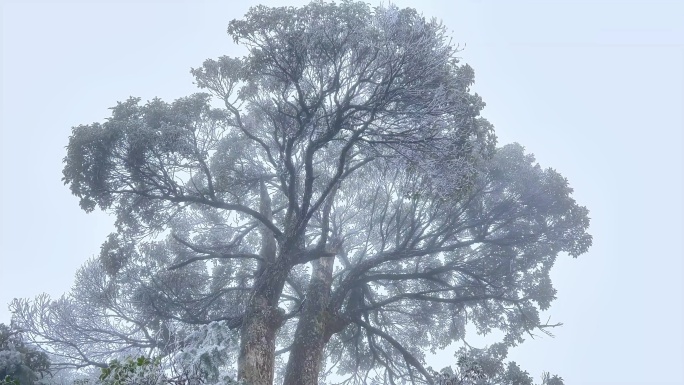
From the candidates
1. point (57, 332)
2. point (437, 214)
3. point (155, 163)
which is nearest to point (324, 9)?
point (155, 163)

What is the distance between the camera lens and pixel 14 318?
62.5 ft

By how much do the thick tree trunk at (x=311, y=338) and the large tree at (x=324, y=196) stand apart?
0.04m

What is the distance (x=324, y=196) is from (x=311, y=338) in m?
3.92

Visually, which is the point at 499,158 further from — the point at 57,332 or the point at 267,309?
the point at 57,332

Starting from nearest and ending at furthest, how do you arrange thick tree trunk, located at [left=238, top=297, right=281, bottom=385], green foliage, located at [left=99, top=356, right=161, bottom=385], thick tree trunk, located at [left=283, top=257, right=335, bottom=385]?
green foliage, located at [left=99, top=356, right=161, bottom=385] < thick tree trunk, located at [left=238, top=297, right=281, bottom=385] < thick tree trunk, located at [left=283, top=257, right=335, bottom=385]

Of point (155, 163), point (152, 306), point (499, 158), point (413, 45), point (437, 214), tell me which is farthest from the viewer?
point (499, 158)

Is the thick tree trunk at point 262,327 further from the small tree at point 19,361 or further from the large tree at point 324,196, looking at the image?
the small tree at point 19,361

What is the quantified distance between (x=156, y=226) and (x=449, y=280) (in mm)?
10080

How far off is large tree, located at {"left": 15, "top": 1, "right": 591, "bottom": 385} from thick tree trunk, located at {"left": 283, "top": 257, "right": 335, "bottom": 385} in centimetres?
4

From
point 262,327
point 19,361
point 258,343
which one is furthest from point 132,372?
point 262,327

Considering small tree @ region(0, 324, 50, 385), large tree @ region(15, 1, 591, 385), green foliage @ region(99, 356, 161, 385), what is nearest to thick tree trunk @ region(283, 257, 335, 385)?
large tree @ region(15, 1, 591, 385)

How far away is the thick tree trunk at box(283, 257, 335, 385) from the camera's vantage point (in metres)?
16.7

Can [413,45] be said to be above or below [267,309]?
above

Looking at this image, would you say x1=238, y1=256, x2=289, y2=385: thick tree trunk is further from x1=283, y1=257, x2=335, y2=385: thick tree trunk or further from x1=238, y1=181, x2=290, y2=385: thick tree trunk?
x1=283, y1=257, x2=335, y2=385: thick tree trunk
